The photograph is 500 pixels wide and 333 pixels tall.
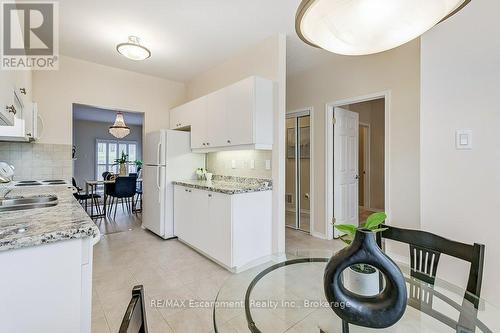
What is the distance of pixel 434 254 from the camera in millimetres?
1271

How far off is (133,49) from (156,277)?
2572mm

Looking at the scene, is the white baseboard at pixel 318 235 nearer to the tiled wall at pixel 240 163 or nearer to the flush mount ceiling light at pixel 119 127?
the tiled wall at pixel 240 163

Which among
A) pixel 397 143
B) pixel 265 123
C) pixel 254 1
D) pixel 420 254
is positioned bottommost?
pixel 420 254

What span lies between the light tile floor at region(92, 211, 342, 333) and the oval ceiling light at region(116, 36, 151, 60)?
2473mm

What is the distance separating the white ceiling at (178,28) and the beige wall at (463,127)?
1.33 m

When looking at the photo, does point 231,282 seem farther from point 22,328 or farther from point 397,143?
point 397,143

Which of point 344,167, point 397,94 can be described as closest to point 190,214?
point 344,167

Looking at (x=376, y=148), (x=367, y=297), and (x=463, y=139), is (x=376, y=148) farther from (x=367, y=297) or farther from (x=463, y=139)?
(x=367, y=297)

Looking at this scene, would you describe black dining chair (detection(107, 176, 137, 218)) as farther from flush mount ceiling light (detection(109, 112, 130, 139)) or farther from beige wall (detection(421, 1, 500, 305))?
beige wall (detection(421, 1, 500, 305))

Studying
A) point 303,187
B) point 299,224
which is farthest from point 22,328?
point 303,187

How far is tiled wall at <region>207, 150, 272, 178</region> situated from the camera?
2.95m

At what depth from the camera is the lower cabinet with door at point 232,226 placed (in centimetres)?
246

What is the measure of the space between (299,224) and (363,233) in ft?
11.6

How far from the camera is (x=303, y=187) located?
4.50 m
